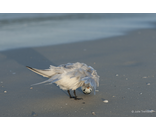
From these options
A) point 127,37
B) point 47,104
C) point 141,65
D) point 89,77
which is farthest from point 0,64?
point 127,37

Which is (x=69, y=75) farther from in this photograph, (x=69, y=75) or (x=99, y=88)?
(x=99, y=88)

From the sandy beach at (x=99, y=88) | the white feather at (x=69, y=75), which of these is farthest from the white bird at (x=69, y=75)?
the sandy beach at (x=99, y=88)

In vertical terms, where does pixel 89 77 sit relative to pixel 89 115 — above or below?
above

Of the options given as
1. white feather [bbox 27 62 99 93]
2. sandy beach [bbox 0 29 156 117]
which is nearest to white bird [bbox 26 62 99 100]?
white feather [bbox 27 62 99 93]

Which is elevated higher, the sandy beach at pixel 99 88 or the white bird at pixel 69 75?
the white bird at pixel 69 75

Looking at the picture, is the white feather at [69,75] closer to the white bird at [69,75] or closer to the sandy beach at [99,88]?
the white bird at [69,75]

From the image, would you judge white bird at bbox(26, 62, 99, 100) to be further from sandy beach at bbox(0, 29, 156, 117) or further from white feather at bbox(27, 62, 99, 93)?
sandy beach at bbox(0, 29, 156, 117)

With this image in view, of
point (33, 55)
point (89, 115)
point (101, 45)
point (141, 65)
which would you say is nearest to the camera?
point (89, 115)

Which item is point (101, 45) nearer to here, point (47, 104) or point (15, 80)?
point (15, 80)
